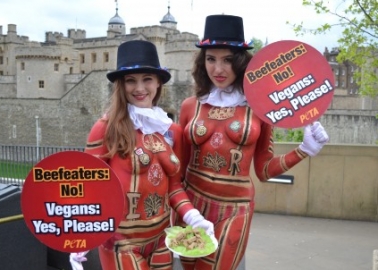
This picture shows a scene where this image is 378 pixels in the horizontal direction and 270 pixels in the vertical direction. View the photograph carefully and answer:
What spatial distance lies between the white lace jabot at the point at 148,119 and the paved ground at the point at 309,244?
2856 mm

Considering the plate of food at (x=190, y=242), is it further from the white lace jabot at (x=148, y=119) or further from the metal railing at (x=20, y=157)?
the metal railing at (x=20, y=157)

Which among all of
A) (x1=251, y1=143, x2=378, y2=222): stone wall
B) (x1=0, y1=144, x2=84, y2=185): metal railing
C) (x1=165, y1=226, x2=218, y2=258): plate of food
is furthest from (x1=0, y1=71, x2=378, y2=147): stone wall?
(x1=165, y1=226, x2=218, y2=258): plate of food

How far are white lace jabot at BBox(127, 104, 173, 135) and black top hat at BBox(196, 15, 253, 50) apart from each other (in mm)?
560

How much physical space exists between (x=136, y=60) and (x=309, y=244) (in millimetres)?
4075

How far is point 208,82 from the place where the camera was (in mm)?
3166

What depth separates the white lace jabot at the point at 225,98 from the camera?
3.00 m

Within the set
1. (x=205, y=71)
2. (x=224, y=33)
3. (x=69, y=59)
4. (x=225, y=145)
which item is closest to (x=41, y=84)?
(x=69, y=59)

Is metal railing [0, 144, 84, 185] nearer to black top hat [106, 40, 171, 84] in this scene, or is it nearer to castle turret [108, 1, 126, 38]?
black top hat [106, 40, 171, 84]

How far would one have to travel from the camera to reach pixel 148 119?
2.73 meters

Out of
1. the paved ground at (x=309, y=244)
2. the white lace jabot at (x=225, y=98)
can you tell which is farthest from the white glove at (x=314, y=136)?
the paved ground at (x=309, y=244)

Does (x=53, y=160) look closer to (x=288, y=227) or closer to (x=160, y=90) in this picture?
(x=160, y=90)

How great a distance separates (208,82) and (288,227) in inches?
161

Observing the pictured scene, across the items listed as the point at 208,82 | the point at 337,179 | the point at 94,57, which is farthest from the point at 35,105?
the point at 208,82

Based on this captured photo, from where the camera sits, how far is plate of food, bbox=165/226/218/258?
2.57 meters
